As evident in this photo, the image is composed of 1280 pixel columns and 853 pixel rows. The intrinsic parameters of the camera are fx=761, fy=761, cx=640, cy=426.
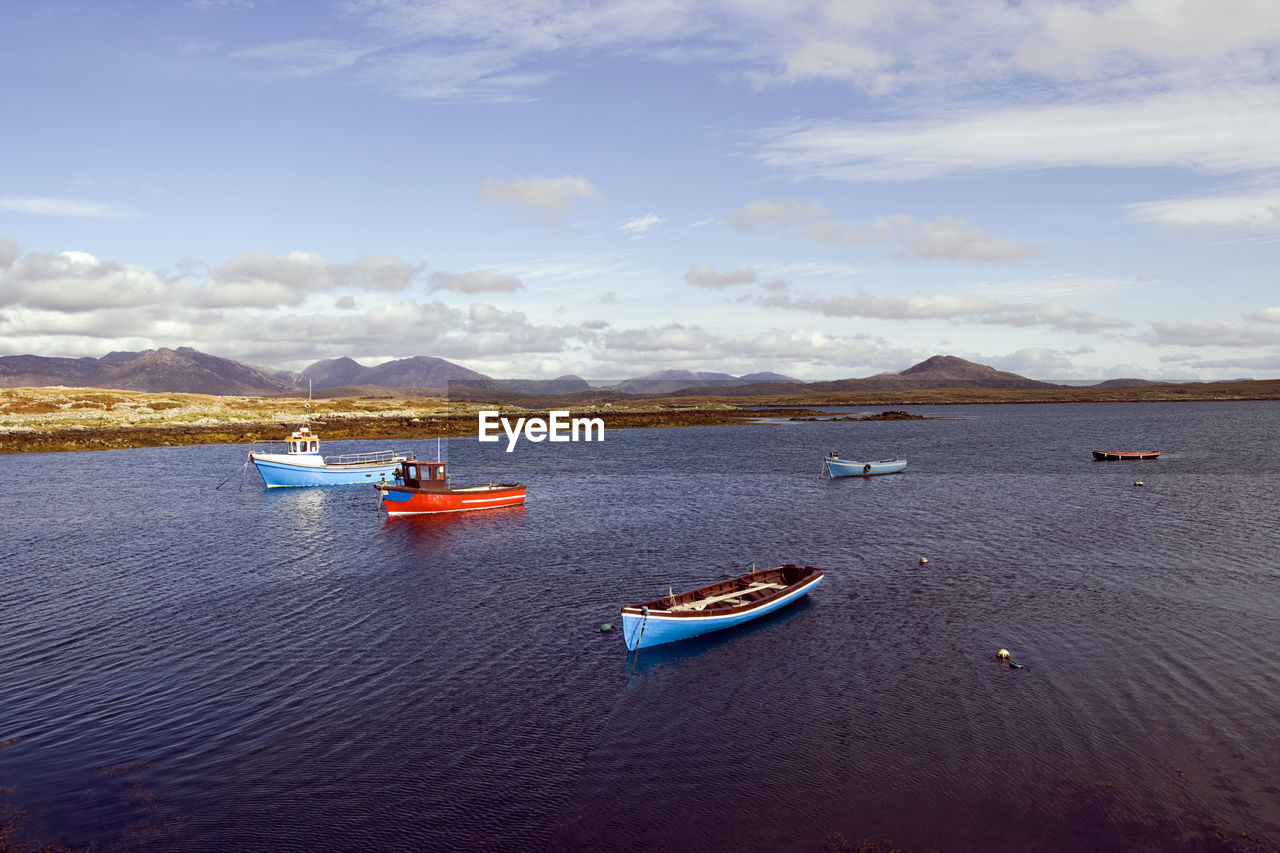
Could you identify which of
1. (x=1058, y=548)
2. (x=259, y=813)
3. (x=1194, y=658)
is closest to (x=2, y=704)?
(x=259, y=813)

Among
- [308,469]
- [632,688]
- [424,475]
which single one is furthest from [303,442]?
[632,688]

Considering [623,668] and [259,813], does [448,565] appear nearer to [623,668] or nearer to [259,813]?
[623,668]

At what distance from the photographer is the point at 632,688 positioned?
26.6 metres

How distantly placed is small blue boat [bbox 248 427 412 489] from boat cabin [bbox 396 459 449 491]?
1745 centimetres

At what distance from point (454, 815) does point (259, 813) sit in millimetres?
4738

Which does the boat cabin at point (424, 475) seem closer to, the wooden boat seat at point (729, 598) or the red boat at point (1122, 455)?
the wooden boat seat at point (729, 598)

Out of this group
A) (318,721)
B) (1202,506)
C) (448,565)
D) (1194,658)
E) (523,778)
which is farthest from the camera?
(1202,506)

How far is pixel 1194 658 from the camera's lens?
2817 cm

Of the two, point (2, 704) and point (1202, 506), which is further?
point (1202, 506)

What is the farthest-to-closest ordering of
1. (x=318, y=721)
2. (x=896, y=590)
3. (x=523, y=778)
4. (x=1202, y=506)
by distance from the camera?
(x=1202, y=506) < (x=896, y=590) < (x=318, y=721) < (x=523, y=778)

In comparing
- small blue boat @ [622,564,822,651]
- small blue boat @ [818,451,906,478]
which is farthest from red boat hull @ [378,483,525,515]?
small blue boat @ [818,451,906,478]

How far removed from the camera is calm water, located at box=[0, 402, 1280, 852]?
60.6 feet

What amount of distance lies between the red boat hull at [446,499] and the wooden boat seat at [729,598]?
34157 millimetres

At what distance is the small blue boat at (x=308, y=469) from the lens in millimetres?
78312
